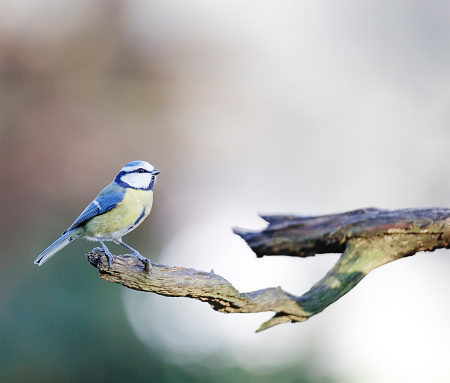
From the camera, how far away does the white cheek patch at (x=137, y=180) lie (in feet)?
5.27

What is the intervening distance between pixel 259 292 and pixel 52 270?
2438mm

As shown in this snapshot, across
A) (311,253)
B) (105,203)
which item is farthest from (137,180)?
(311,253)

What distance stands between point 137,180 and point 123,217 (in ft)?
0.38

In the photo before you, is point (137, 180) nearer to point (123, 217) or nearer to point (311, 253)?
point (123, 217)

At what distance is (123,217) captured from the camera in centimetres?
163

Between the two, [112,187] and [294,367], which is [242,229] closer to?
[112,187]

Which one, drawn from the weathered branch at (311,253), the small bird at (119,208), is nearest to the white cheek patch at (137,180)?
the small bird at (119,208)

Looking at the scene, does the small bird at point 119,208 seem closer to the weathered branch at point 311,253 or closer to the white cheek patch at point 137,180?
the white cheek patch at point 137,180

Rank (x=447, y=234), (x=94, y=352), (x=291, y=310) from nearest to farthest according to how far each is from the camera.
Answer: (x=291, y=310) < (x=447, y=234) < (x=94, y=352)

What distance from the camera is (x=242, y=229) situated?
159 centimetres

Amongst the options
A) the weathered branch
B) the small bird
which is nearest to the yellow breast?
the small bird

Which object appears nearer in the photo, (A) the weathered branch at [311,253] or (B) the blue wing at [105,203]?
(A) the weathered branch at [311,253]

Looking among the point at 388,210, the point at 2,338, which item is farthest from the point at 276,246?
the point at 2,338

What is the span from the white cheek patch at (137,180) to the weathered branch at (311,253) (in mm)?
214
